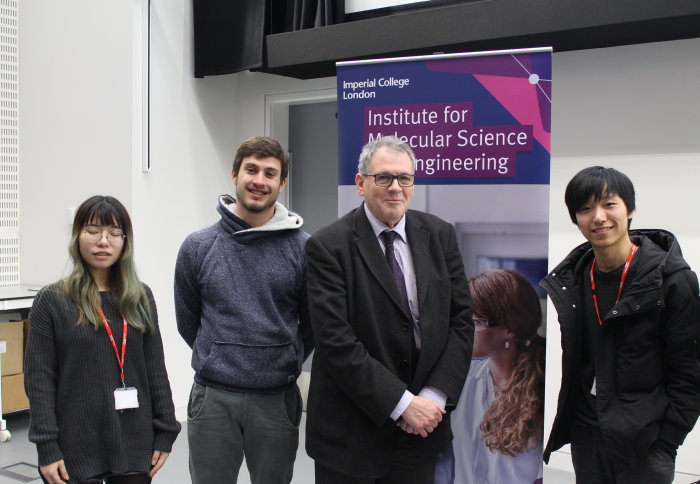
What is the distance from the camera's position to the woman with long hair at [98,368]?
5.93 ft

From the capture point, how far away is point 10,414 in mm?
4684

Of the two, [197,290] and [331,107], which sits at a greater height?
[331,107]

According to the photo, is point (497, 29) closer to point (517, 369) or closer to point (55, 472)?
point (517, 369)

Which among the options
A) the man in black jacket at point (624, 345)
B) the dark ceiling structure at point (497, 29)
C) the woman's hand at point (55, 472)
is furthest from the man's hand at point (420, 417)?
the dark ceiling structure at point (497, 29)

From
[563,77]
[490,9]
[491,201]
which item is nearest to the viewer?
[491,201]

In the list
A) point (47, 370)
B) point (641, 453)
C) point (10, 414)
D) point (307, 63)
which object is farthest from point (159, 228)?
point (641, 453)

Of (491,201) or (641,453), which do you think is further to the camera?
(491,201)

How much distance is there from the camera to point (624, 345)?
1.79m

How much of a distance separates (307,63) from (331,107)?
2.67ft

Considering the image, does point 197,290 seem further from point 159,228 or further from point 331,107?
point 331,107

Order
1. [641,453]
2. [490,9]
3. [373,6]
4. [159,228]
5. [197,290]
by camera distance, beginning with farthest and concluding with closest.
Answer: [159,228], [373,6], [490,9], [197,290], [641,453]

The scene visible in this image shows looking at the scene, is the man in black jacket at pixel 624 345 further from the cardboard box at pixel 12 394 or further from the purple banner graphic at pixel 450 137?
the cardboard box at pixel 12 394

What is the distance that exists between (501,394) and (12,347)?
3388 mm

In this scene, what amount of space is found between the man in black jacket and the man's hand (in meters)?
0.39
